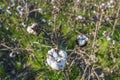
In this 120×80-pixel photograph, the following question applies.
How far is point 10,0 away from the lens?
778 centimetres

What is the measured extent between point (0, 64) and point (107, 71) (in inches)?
65.9

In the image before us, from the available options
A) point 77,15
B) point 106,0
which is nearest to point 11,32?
point 77,15

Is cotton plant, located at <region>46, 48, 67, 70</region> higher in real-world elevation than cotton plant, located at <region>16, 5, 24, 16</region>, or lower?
lower

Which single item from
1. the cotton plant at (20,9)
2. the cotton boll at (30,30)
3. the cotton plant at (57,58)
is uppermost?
the cotton plant at (20,9)

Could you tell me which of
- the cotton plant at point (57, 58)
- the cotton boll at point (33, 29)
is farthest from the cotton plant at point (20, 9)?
the cotton plant at point (57, 58)

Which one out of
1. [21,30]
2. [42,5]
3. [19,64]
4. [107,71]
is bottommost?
[107,71]

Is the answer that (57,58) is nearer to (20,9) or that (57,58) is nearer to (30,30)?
(30,30)

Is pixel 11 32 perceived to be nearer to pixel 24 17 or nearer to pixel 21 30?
pixel 21 30

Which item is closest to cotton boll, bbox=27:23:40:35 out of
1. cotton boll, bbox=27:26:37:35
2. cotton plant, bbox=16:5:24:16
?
cotton boll, bbox=27:26:37:35

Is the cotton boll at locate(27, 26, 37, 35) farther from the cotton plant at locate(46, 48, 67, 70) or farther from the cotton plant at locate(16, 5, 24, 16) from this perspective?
the cotton plant at locate(46, 48, 67, 70)

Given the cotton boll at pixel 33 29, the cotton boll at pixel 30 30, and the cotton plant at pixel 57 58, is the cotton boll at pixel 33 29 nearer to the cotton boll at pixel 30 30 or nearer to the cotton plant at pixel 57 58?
the cotton boll at pixel 30 30

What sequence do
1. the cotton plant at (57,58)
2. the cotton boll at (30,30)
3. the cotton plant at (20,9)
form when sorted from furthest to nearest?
1. the cotton plant at (20,9)
2. the cotton boll at (30,30)
3. the cotton plant at (57,58)

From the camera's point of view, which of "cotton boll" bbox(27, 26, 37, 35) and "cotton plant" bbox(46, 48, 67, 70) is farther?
"cotton boll" bbox(27, 26, 37, 35)

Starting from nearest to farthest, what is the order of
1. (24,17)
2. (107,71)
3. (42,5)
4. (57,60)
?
(57,60)
(107,71)
(24,17)
(42,5)
